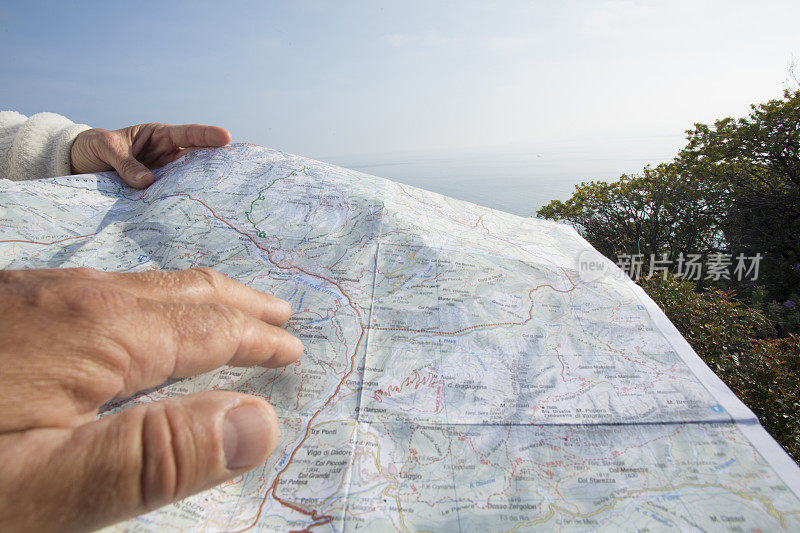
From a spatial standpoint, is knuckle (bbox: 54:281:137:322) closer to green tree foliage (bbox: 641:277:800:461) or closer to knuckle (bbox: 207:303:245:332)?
knuckle (bbox: 207:303:245:332)

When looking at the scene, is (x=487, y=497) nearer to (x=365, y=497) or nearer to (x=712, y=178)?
(x=365, y=497)

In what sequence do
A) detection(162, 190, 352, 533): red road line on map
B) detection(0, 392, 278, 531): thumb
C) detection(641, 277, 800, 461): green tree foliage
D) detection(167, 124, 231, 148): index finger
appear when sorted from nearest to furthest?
detection(0, 392, 278, 531): thumb, detection(162, 190, 352, 533): red road line on map, detection(167, 124, 231, 148): index finger, detection(641, 277, 800, 461): green tree foliage

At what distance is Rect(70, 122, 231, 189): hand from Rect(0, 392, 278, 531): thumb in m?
2.02

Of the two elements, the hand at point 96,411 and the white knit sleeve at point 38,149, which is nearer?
the hand at point 96,411

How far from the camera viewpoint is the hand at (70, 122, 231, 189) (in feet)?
7.54

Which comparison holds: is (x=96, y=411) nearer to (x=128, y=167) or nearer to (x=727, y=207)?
(x=128, y=167)

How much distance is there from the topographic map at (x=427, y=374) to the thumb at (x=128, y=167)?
9 centimetres

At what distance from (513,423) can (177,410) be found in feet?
3.37

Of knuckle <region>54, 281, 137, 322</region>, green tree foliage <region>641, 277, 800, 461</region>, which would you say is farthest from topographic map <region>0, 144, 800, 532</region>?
green tree foliage <region>641, 277, 800, 461</region>

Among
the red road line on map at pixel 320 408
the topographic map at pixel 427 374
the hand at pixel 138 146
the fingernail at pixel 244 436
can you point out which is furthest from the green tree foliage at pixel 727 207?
the hand at pixel 138 146

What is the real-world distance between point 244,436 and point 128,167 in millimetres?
2236

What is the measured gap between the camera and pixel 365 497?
1054 millimetres

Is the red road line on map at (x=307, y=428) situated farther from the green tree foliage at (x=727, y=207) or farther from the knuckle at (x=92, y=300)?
the green tree foliage at (x=727, y=207)

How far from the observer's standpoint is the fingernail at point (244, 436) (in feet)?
2.76
